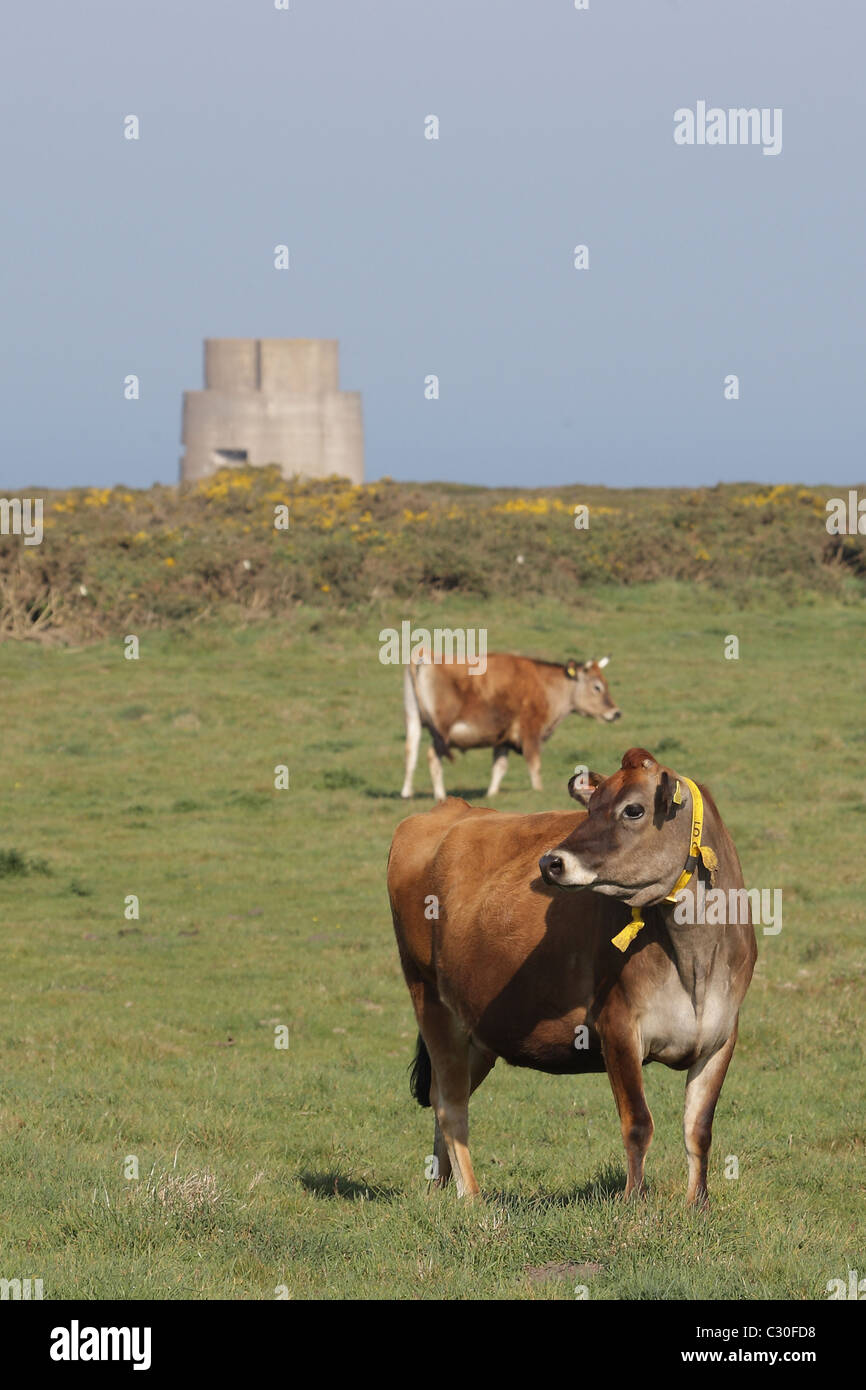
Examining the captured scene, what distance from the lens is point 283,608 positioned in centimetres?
3422

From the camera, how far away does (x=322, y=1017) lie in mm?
12234

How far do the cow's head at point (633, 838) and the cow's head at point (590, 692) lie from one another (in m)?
15.7

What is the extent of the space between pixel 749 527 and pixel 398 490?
11.9 metres

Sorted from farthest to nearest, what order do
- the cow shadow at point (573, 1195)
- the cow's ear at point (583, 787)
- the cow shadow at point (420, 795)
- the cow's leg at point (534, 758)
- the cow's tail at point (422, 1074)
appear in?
1. the cow's leg at point (534, 758)
2. the cow shadow at point (420, 795)
3. the cow's tail at point (422, 1074)
4. the cow shadow at point (573, 1195)
5. the cow's ear at point (583, 787)

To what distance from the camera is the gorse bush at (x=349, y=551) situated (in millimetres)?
33062

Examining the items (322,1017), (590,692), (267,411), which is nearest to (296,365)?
(267,411)

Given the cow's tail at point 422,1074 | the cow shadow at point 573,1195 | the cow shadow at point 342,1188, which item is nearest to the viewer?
the cow shadow at point 573,1195

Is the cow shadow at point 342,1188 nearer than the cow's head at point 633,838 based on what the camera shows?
No

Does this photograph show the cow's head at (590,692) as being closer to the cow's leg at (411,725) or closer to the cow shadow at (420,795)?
the cow shadow at (420,795)

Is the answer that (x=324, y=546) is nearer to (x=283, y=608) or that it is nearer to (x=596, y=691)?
(x=283, y=608)

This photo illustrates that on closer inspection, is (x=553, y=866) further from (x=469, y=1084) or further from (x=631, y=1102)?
(x=469, y=1084)

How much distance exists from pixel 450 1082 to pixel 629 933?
191 cm

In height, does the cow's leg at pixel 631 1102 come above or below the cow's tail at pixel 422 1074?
above

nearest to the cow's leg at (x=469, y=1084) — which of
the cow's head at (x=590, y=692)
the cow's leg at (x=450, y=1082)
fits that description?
the cow's leg at (x=450, y=1082)
